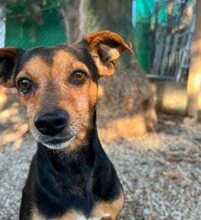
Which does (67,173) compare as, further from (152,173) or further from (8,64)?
(152,173)

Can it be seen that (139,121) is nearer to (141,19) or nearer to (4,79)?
(4,79)

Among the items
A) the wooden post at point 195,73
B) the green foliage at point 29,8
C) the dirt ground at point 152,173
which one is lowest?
the dirt ground at point 152,173

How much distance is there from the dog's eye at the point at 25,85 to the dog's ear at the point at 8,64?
32 cm

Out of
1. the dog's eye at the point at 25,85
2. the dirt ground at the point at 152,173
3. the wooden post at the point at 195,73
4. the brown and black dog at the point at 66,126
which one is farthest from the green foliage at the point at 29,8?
the dog's eye at the point at 25,85

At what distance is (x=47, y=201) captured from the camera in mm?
3117

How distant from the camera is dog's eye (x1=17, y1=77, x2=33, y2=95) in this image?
3092 millimetres

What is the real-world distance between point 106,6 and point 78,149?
3.68 meters

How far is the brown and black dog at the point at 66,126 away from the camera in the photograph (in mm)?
2924

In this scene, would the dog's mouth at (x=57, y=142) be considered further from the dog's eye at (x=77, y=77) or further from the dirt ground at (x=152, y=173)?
the dirt ground at (x=152, y=173)

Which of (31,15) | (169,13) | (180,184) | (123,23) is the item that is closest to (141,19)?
(169,13)

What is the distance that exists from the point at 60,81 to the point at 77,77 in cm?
→ 14

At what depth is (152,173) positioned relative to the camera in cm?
516

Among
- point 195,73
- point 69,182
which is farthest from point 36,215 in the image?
point 195,73

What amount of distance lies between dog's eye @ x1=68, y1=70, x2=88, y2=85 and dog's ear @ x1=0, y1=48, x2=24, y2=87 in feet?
1.81
